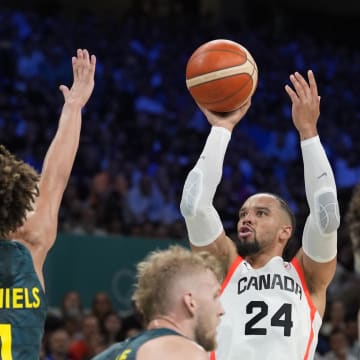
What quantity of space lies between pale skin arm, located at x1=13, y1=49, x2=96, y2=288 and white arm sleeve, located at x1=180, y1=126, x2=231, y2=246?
0.94m

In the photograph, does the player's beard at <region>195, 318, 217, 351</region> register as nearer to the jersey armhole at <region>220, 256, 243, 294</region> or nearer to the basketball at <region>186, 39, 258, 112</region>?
the jersey armhole at <region>220, 256, 243, 294</region>

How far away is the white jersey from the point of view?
17.6 feet

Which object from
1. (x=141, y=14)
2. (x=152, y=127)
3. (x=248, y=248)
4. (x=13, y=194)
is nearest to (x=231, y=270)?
(x=248, y=248)

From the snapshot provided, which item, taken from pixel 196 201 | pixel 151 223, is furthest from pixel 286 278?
pixel 151 223

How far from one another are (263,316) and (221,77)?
4.51 feet

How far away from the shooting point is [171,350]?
3381 millimetres

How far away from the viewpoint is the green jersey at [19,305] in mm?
3807

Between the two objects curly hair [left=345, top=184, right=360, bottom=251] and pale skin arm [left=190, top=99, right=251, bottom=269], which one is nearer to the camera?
curly hair [left=345, top=184, right=360, bottom=251]

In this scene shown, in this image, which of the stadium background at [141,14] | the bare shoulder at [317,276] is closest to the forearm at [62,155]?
the bare shoulder at [317,276]

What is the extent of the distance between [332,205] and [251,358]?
36.9 inches

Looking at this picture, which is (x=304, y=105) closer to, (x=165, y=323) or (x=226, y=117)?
(x=226, y=117)

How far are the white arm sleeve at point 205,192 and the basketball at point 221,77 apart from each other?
242 mm

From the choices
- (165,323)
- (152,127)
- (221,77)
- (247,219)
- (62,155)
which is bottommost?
(165,323)

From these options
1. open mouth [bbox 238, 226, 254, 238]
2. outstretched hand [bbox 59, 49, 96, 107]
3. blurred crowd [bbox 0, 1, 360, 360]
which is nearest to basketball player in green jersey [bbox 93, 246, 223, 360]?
outstretched hand [bbox 59, 49, 96, 107]
